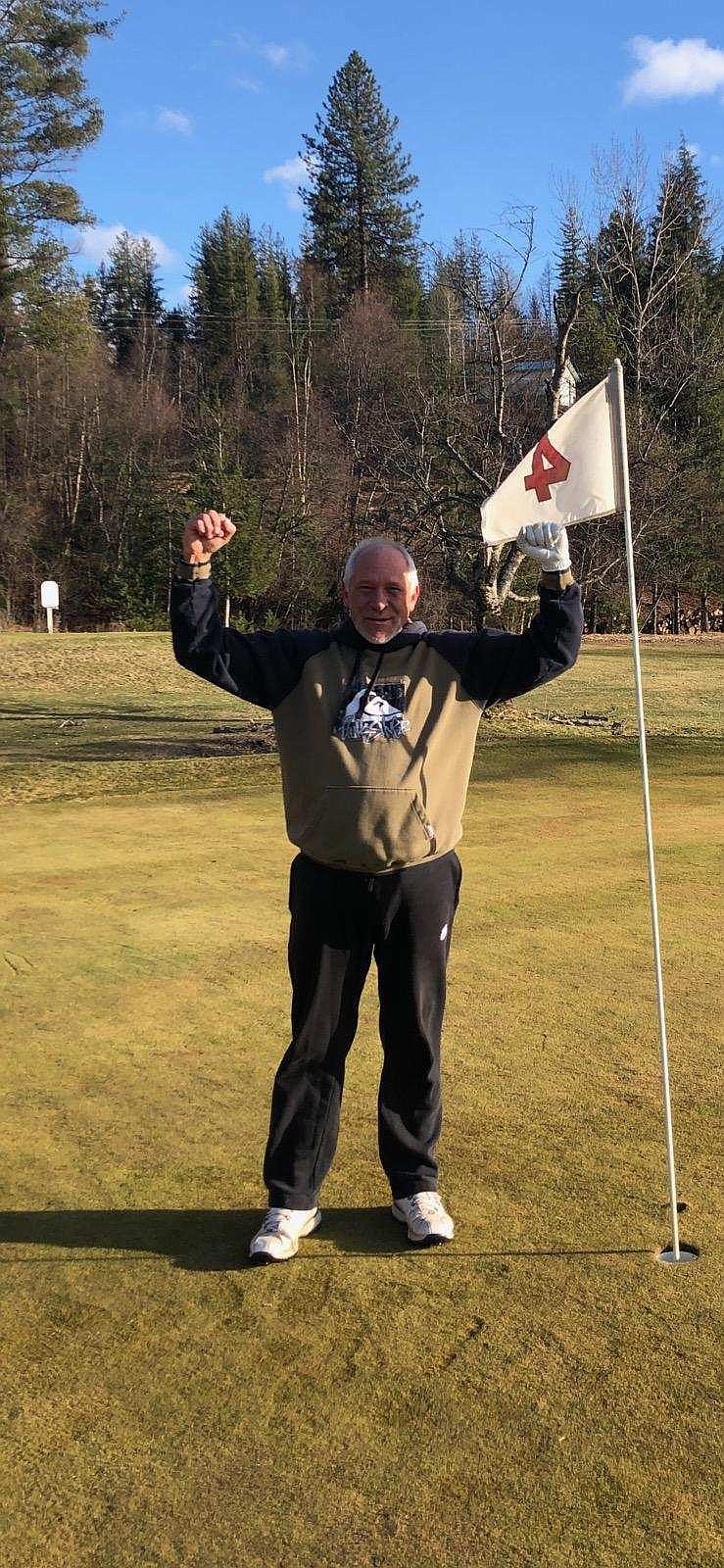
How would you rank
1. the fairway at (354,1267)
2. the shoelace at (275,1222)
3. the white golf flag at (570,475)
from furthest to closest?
1. the white golf flag at (570,475)
2. the shoelace at (275,1222)
3. the fairway at (354,1267)

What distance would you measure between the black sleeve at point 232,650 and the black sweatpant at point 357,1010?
46cm

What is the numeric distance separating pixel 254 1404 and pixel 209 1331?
299 mm

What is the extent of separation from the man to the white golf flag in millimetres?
502

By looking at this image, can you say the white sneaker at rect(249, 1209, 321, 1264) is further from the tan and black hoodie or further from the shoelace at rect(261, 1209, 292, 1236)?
the tan and black hoodie

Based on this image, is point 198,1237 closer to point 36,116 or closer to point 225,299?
point 36,116

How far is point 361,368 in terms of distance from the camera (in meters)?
28.0

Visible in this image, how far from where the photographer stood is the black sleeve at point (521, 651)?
313 centimetres

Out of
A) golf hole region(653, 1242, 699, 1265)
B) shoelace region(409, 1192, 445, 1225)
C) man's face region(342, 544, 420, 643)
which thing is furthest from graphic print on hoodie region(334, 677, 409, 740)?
golf hole region(653, 1242, 699, 1265)

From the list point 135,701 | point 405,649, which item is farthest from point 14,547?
point 405,649

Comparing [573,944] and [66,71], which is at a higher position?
[66,71]

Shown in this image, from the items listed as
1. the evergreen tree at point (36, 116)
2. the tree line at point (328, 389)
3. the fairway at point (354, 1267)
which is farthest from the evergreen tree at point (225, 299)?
the fairway at point (354, 1267)

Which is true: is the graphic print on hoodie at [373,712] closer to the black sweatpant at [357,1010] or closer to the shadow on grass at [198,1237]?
the black sweatpant at [357,1010]

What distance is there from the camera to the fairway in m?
2.24

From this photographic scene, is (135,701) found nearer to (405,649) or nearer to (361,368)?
(361,368)
